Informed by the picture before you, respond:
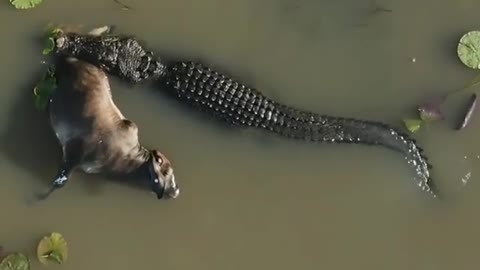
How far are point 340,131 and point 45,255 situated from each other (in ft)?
4.92

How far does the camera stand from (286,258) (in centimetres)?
450

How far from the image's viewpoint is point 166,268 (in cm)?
448

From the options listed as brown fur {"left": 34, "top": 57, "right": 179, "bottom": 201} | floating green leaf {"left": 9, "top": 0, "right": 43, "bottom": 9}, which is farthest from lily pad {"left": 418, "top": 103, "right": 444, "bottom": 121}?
floating green leaf {"left": 9, "top": 0, "right": 43, "bottom": 9}

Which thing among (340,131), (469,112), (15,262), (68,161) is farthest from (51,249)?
(469,112)

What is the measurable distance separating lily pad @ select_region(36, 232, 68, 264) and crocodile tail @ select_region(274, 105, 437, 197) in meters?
1.15

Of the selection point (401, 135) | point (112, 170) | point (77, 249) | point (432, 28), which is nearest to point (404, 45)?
point (432, 28)

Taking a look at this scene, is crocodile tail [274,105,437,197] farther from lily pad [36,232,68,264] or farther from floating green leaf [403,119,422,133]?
lily pad [36,232,68,264]

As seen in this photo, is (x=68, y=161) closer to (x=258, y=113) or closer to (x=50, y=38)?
(x=50, y=38)

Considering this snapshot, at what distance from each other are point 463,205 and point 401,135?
17.9 inches

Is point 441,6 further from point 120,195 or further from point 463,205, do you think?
point 120,195

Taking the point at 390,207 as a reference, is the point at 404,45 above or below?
above

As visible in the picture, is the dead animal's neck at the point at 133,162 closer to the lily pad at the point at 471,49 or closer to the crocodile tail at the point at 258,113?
the crocodile tail at the point at 258,113

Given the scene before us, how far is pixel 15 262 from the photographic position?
172 inches

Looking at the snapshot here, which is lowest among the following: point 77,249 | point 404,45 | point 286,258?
point 77,249
